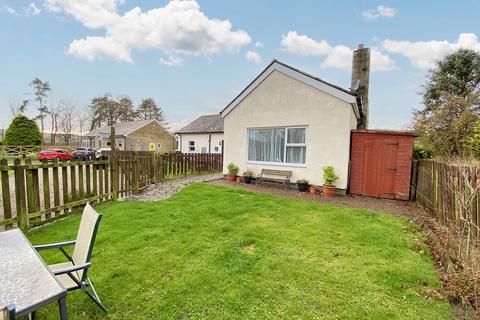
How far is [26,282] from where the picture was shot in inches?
71.3

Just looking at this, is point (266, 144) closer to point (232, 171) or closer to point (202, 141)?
point (232, 171)

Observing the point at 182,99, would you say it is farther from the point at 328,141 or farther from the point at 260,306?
the point at 260,306

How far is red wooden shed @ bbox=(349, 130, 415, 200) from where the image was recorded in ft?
27.9

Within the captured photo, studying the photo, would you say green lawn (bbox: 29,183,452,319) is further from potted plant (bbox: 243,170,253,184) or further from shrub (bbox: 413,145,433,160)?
shrub (bbox: 413,145,433,160)

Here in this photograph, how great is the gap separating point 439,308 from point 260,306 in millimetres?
2110

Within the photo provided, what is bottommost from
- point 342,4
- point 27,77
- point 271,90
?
point 271,90

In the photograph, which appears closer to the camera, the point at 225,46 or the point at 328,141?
the point at 328,141

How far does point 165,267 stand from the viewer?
3.76 meters

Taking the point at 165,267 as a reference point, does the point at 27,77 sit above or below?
above

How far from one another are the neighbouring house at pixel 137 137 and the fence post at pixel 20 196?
105 ft

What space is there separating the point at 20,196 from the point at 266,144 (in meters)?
8.59

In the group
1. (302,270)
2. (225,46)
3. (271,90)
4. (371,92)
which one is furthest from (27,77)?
(302,270)

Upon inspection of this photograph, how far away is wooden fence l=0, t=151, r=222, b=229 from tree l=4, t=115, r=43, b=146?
33611 mm

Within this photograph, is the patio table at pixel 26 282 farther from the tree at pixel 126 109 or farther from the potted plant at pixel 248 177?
the tree at pixel 126 109
